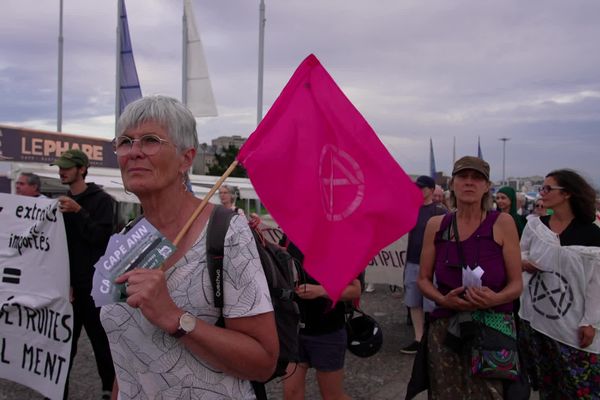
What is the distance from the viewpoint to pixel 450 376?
9.73ft

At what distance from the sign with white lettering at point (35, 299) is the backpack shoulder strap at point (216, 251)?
3.28 meters

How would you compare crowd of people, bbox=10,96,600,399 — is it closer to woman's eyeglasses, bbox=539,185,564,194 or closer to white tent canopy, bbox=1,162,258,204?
woman's eyeglasses, bbox=539,185,564,194

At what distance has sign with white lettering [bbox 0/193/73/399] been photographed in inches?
172

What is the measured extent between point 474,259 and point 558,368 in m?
1.12

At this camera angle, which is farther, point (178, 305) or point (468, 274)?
point (468, 274)

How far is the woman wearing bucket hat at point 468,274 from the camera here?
2.87 metres

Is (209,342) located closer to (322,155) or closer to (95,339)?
A: (322,155)

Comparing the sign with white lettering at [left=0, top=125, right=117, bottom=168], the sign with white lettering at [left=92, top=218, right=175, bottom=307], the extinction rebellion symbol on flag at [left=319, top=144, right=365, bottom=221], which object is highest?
the sign with white lettering at [left=0, top=125, right=117, bottom=168]

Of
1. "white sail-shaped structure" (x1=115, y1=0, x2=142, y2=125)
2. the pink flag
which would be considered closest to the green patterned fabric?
→ the pink flag

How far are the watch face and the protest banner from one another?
623cm

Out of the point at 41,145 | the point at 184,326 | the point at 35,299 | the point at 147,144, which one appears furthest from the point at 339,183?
the point at 41,145

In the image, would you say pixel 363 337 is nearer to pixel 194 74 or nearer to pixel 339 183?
pixel 339 183

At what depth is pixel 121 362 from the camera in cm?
172

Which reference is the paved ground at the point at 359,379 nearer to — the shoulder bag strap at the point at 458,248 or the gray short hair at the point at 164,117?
the shoulder bag strap at the point at 458,248
